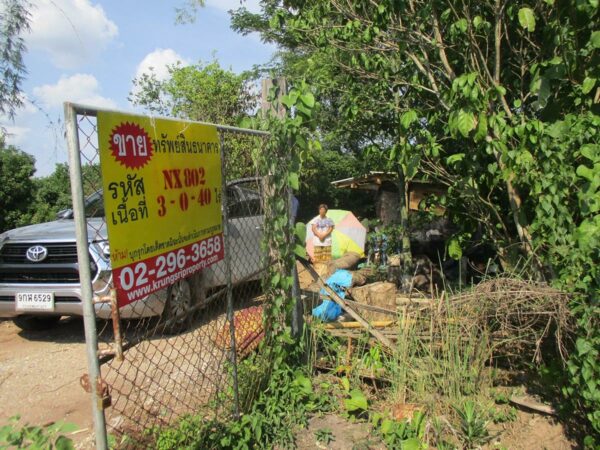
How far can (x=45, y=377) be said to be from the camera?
438 centimetres

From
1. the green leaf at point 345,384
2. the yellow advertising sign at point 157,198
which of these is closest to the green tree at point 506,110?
the green leaf at point 345,384

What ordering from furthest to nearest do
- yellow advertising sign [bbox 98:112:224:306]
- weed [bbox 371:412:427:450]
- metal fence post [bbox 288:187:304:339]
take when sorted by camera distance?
metal fence post [bbox 288:187:304:339] < weed [bbox 371:412:427:450] < yellow advertising sign [bbox 98:112:224:306]

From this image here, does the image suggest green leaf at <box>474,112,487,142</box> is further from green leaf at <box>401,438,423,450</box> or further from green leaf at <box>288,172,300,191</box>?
green leaf at <box>401,438,423,450</box>

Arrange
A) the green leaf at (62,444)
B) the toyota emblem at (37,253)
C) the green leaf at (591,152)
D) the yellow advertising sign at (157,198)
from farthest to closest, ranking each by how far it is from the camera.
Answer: the toyota emblem at (37,253) → the green leaf at (591,152) → the yellow advertising sign at (157,198) → the green leaf at (62,444)

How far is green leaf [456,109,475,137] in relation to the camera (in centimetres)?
325

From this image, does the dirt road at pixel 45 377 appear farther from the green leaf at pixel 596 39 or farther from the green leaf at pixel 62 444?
the green leaf at pixel 596 39

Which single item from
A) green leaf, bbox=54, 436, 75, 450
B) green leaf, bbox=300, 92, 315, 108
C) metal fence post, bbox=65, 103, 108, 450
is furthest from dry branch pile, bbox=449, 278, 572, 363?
green leaf, bbox=54, 436, 75, 450

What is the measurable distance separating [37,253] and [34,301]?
20.1 inches

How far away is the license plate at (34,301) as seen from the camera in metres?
4.77

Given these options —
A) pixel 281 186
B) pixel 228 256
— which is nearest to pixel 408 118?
pixel 281 186

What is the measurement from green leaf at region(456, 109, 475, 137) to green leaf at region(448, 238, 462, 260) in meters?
1.38

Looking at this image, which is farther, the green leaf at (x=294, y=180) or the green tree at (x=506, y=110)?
the green leaf at (x=294, y=180)

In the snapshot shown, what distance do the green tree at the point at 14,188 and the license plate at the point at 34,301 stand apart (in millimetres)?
5744

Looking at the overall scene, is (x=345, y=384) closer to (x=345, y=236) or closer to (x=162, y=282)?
(x=162, y=282)
